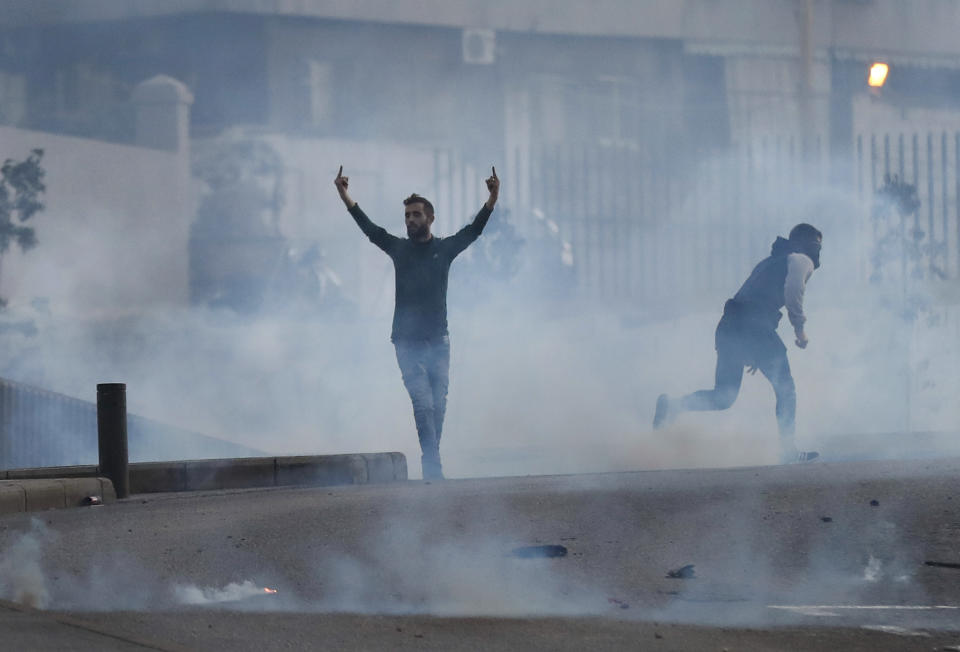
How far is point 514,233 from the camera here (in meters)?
19.4

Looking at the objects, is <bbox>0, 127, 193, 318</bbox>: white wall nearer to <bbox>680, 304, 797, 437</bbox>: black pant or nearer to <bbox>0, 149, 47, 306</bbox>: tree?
<bbox>0, 149, 47, 306</bbox>: tree

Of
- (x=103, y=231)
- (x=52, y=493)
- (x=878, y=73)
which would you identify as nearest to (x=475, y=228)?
(x=52, y=493)

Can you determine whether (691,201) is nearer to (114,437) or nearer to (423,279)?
(423,279)

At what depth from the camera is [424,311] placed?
848 centimetres

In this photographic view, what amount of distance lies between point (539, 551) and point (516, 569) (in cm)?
23

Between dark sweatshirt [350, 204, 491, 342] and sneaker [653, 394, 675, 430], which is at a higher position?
dark sweatshirt [350, 204, 491, 342]

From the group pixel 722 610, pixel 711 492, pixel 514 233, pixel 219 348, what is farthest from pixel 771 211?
pixel 722 610

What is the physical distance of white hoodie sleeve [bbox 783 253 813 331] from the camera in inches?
352

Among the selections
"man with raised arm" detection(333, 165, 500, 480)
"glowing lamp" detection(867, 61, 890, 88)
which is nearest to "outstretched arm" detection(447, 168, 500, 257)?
"man with raised arm" detection(333, 165, 500, 480)

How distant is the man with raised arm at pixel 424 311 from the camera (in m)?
8.48

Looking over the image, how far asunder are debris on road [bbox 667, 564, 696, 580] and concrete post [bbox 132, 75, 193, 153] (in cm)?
1478

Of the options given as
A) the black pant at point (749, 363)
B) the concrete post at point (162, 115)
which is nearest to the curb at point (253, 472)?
the black pant at point (749, 363)

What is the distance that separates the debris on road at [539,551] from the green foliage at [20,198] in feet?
45.6

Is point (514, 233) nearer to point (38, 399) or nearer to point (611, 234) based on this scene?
point (611, 234)
